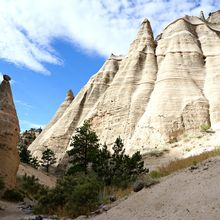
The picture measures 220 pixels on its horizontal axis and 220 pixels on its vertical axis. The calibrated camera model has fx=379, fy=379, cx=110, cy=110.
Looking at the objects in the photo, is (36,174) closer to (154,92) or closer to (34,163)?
(34,163)

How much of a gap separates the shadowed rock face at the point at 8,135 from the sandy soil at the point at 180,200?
508 inches

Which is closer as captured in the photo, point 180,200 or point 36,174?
point 180,200

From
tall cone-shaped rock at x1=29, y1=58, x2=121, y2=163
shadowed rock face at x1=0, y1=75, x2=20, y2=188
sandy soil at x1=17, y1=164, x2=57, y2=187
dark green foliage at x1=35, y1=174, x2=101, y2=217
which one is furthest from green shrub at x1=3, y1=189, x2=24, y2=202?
tall cone-shaped rock at x1=29, y1=58, x2=121, y2=163

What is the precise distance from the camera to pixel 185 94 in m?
41.2

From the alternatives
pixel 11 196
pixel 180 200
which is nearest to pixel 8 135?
pixel 11 196

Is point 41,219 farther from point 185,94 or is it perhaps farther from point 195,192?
point 185,94

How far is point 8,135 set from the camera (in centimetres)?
2272

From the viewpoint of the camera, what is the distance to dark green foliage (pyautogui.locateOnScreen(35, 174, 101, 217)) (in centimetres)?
1202

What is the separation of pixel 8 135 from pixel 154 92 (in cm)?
2474

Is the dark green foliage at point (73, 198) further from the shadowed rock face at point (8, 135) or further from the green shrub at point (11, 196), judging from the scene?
the shadowed rock face at point (8, 135)

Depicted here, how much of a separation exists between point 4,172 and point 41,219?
10634 millimetres

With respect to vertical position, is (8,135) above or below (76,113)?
below

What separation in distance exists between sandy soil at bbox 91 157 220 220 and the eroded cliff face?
82.9 feet

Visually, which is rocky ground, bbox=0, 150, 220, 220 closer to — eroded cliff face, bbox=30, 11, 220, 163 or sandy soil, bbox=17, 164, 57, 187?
eroded cliff face, bbox=30, 11, 220, 163
